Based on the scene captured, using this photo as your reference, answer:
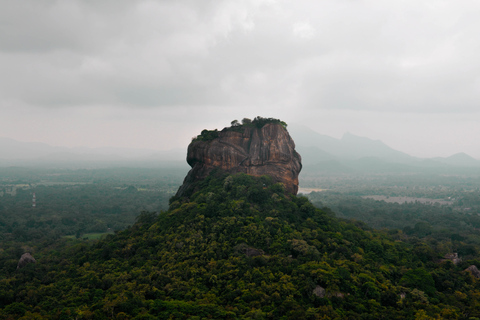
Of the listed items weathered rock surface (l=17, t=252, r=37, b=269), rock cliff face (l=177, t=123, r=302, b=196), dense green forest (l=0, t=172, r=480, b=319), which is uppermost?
rock cliff face (l=177, t=123, r=302, b=196)

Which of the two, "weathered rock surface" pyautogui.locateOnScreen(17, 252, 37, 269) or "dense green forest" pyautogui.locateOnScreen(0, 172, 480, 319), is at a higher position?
"dense green forest" pyautogui.locateOnScreen(0, 172, 480, 319)

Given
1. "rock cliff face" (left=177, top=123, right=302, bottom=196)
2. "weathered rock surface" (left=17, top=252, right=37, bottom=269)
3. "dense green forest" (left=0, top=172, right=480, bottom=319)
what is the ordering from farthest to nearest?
"rock cliff face" (left=177, top=123, right=302, bottom=196), "weathered rock surface" (left=17, top=252, right=37, bottom=269), "dense green forest" (left=0, top=172, right=480, bottom=319)

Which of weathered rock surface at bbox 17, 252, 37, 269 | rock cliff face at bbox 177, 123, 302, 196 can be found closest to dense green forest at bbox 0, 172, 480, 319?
weathered rock surface at bbox 17, 252, 37, 269

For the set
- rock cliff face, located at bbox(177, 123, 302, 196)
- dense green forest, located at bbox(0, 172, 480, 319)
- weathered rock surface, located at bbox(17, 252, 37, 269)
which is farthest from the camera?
rock cliff face, located at bbox(177, 123, 302, 196)

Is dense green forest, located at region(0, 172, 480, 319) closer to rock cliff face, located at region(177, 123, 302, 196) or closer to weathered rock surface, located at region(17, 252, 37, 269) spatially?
weathered rock surface, located at region(17, 252, 37, 269)

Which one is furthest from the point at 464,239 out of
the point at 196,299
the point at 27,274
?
the point at 27,274

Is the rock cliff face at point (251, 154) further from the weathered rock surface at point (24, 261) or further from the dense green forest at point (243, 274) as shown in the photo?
the weathered rock surface at point (24, 261)

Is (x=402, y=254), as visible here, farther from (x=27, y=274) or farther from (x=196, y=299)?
(x=27, y=274)
